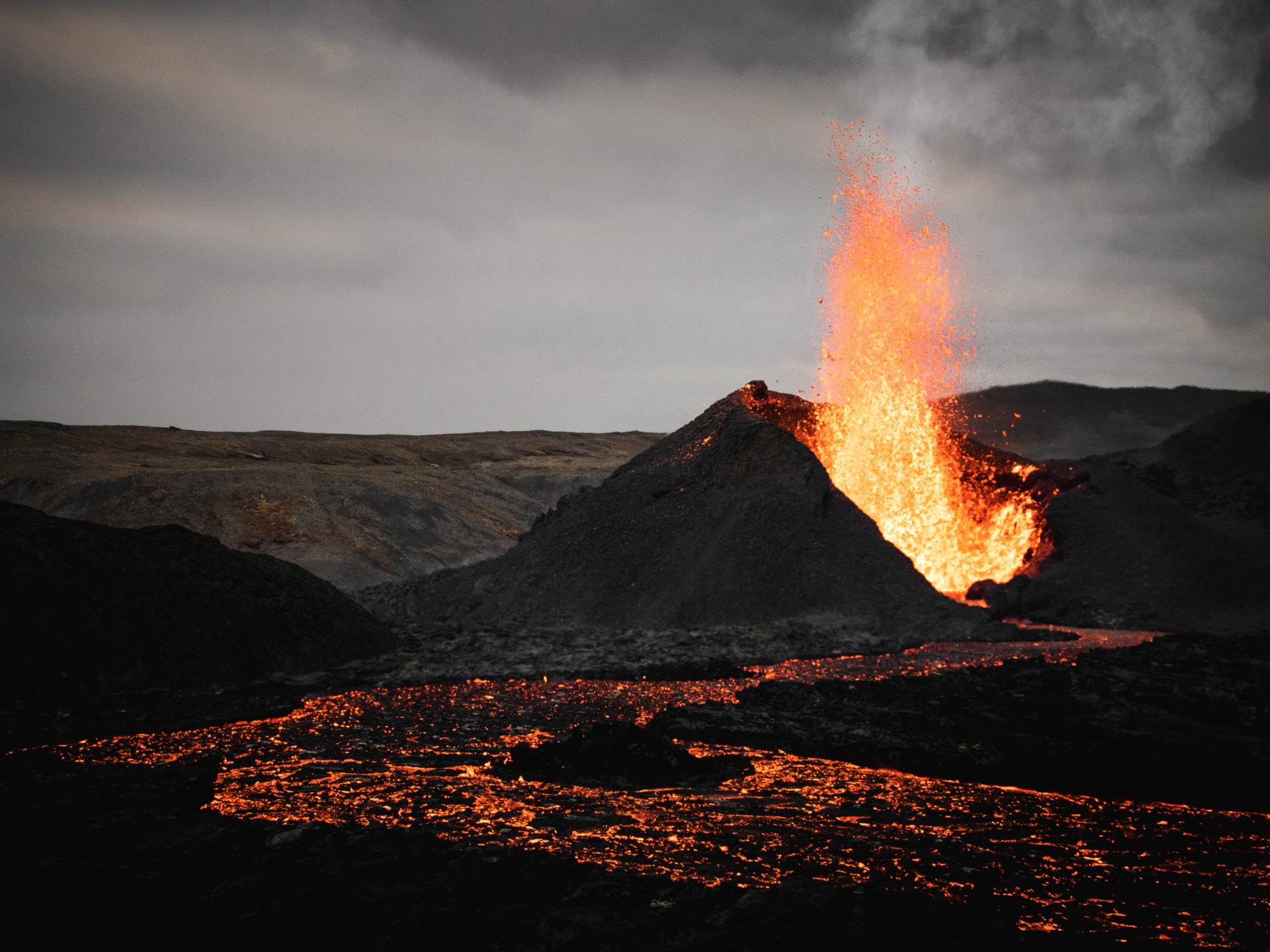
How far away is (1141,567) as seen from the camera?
2631cm

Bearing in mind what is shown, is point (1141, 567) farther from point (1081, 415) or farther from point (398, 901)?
point (1081, 415)

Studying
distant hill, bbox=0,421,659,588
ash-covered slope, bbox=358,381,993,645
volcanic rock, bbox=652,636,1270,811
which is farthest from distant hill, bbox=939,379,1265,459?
volcanic rock, bbox=652,636,1270,811

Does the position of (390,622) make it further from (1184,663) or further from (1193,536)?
(1193,536)

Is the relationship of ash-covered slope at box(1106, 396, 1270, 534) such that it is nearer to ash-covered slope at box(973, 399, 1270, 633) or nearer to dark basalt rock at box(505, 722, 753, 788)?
ash-covered slope at box(973, 399, 1270, 633)

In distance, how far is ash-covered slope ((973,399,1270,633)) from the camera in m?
24.9

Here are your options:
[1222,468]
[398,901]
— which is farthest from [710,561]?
[1222,468]

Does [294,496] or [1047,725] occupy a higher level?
[294,496]

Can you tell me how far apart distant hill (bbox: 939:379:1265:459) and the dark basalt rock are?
3601 inches

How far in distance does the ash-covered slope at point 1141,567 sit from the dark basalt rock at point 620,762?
65.0ft

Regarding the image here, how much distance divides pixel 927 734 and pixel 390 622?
45.8 feet

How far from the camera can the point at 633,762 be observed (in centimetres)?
886

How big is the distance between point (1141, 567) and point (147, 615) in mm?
25012

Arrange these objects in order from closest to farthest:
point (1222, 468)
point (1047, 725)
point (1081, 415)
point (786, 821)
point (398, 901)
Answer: point (398, 901) < point (786, 821) < point (1047, 725) < point (1222, 468) < point (1081, 415)

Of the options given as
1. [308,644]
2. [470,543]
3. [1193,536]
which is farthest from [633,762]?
[470,543]
